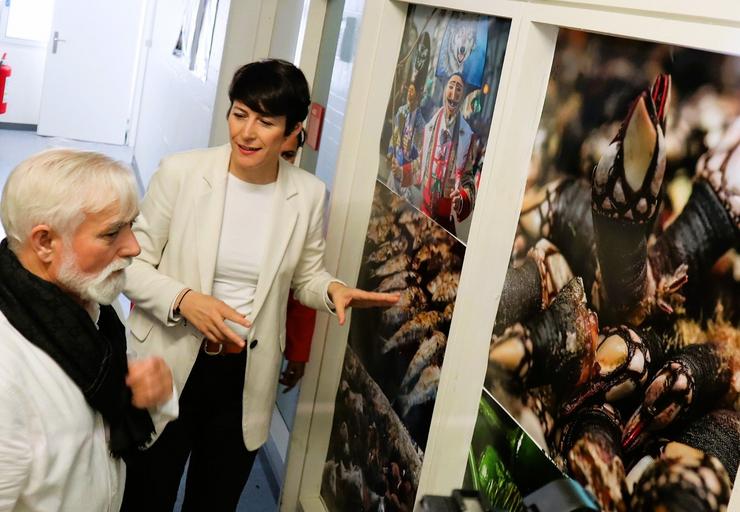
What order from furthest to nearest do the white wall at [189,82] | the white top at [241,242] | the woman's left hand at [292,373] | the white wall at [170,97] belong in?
1. the white wall at [170,97]
2. the white wall at [189,82]
3. the woman's left hand at [292,373]
4. the white top at [241,242]

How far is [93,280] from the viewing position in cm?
183

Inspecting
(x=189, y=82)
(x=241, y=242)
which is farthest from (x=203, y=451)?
(x=189, y=82)

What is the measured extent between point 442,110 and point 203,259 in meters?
0.76

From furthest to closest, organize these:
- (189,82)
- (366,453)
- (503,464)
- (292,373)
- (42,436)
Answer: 1. (189,82)
2. (292,373)
3. (366,453)
4. (503,464)
5. (42,436)

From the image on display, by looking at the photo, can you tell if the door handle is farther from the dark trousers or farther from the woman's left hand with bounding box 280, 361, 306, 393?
the dark trousers

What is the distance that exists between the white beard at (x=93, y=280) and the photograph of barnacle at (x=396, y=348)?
2.90ft

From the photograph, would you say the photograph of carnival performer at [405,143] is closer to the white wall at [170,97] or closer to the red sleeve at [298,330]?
the red sleeve at [298,330]

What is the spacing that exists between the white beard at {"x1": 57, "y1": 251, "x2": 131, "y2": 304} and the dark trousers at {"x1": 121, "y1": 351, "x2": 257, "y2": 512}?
34.0 inches

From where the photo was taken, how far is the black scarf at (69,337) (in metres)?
1.74

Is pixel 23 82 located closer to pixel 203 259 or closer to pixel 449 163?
pixel 203 259

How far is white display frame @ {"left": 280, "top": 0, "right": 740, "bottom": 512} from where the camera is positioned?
168 centimetres

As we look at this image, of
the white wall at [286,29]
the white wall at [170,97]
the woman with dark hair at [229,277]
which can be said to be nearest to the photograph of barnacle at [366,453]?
the woman with dark hair at [229,277]

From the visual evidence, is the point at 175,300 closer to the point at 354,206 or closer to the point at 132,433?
the point at 132,433

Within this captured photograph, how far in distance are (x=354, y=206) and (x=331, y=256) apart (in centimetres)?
21
